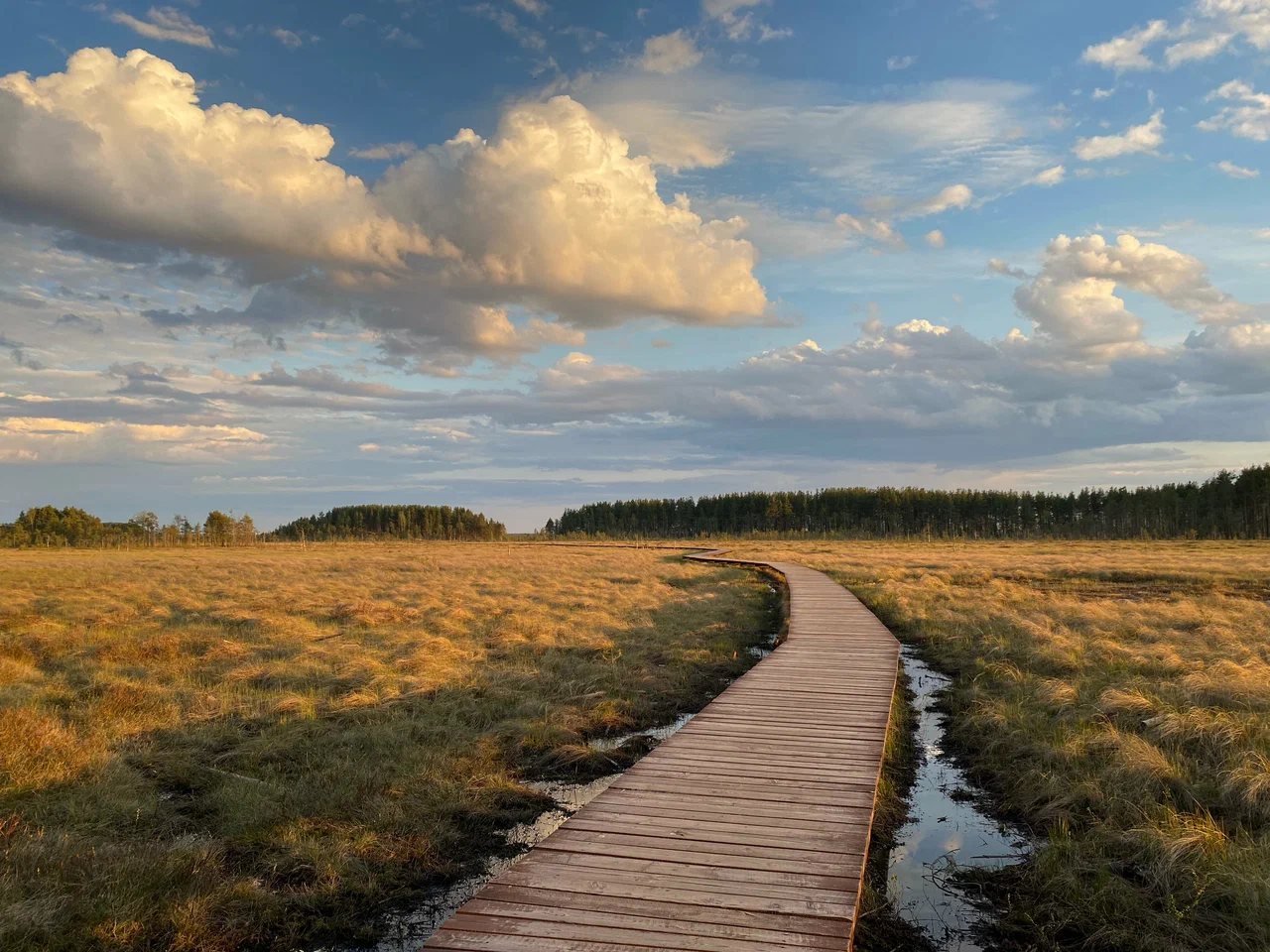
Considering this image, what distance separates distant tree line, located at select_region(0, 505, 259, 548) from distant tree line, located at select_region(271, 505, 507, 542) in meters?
34.8

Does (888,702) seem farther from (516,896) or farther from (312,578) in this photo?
(312,578)

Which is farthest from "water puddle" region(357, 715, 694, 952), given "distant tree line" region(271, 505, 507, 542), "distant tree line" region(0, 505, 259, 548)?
"distant tree line" region(271, 505, 507, 542)

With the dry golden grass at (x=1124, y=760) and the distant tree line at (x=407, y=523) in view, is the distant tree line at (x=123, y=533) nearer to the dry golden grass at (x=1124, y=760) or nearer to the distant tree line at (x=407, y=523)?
the distant tree line at (x=407, y=523)

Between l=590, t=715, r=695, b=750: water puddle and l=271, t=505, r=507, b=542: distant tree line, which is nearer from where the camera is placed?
l=590, t=715, r=695, b=750: water puddle

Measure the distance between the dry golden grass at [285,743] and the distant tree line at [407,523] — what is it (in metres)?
136

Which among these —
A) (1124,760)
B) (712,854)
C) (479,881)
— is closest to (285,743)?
(479,881)

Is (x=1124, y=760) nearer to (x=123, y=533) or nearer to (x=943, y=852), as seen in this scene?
(x=943, y=852)

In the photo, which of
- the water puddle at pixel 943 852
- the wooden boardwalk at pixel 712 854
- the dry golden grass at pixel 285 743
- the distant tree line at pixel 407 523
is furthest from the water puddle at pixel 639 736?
the distant tree line at pixel 407 523

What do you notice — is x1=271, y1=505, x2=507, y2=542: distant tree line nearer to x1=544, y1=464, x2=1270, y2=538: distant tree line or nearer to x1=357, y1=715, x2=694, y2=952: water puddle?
x1=544, y1=464, x2=1270, y2=538: distant tree line

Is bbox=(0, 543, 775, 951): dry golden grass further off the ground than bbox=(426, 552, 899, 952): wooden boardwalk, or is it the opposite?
bbox=(426, 552, 899, 952): wooden boardwalk

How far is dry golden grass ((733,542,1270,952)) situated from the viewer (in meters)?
5.72

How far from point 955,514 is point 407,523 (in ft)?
356

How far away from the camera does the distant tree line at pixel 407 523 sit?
15488cm

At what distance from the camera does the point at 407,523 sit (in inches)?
6171
